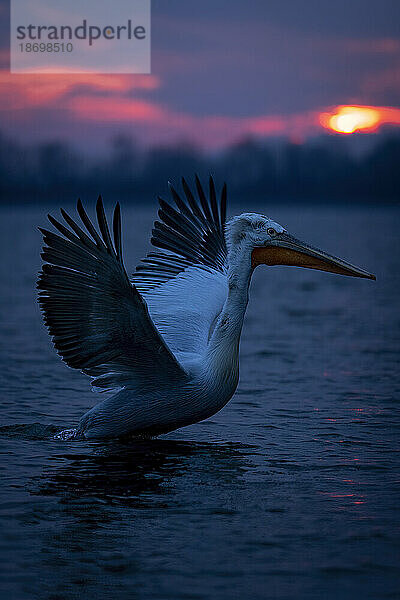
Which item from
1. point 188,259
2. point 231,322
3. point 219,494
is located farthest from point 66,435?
point 188,259

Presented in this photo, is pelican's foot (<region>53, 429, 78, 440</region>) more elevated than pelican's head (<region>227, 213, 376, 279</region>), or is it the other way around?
pelican's head (<region>227, 213, 376, 279</region>)

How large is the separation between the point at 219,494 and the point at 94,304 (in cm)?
120

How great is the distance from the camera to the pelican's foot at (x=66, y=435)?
21.3ft

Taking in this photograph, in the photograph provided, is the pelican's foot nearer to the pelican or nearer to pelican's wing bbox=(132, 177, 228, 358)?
the pelican

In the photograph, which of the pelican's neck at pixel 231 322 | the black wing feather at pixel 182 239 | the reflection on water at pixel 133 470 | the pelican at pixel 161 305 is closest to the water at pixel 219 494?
the reflection on water at pixel 133 470

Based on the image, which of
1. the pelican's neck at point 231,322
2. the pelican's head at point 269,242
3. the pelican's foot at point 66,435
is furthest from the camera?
the pelican's foot at point 66,435

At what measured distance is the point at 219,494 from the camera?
5316 mm

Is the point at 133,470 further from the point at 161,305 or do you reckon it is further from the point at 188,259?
the point at 188,259

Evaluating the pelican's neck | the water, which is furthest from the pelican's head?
the water

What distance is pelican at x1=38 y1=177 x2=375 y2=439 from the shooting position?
548 centimetres

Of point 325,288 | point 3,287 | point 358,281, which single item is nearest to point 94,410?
point 3,287

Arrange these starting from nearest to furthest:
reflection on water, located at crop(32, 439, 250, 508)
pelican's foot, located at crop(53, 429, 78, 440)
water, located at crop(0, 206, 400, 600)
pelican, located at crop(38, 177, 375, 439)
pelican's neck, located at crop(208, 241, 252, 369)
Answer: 1. water, located at crop(0, 206, 400, 600)
2. reflection on water, located at crop(32, 439, 250, 508)
3. pelican, located at crop(38, 177, 375, 439)
4. pelican's neck, located at crop(208, 241, 252, 369)
5. pelican's foot, located at crop(53, 429, 78, 440)

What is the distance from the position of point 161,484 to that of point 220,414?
1.92 metres

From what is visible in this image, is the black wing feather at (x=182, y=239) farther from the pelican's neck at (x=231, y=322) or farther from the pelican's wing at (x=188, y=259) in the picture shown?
the pelican's neck at (x=231, y=322)
